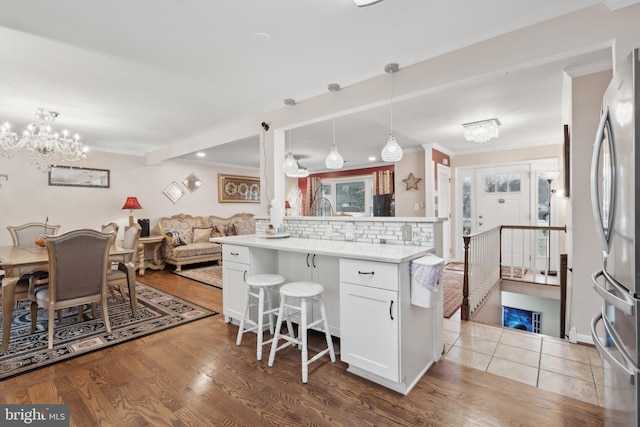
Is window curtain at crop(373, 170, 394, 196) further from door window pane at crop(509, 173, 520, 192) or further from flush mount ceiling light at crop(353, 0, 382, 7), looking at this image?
flush mount ceiling light at crop(353, 0, 382, 7)

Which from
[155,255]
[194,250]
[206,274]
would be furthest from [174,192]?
[206,274]

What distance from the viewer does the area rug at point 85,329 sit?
88.5 inches

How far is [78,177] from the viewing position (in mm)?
5145

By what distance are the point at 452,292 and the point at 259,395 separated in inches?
120

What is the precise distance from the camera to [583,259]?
91.4 inches

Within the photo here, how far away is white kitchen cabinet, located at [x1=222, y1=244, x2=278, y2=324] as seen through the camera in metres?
2.69

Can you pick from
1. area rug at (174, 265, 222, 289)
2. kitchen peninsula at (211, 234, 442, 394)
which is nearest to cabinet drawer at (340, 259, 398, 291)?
kitchen peninsula at (211, 234, 442, 394)

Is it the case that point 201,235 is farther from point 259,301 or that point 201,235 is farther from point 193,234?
point 259,301

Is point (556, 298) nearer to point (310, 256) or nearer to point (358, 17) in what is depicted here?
point (310, 256)

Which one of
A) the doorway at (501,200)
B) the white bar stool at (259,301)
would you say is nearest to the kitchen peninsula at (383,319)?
the white bar stool at (259,301)

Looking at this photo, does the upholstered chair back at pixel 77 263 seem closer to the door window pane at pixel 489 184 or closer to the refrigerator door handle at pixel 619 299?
the refrigerator door handle at pixel 619 299

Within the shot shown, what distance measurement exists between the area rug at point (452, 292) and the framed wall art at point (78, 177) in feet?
19.5

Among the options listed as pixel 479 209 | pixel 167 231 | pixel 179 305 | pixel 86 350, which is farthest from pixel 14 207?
pixel 479 209

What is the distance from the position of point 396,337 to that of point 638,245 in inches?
46.6
